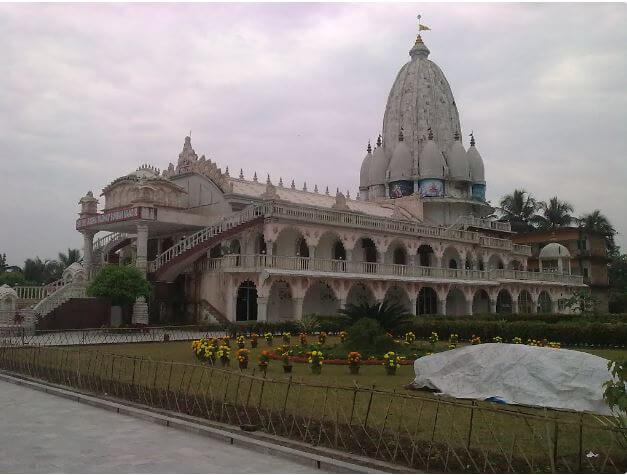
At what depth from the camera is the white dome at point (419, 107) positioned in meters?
58.8

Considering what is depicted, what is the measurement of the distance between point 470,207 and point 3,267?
5581 cm

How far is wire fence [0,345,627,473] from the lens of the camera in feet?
23.9

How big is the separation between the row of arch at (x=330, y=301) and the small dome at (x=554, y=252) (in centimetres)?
595

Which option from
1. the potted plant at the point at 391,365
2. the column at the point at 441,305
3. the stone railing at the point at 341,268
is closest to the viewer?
the potted plant at the point at 391,365

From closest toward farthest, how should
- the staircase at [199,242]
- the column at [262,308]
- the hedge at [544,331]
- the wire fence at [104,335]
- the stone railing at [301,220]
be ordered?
the hedge at [544,331], the wire fence at [104,335], the column at [262,308], the staircase at [199,242], the stone railing at [301,220]

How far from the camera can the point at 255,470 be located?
7551 millimetres

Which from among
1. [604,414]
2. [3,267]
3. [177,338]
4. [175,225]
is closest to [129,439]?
[604,414]

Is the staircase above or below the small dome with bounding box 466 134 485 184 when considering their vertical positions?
below

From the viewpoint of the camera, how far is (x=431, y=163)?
55.2m

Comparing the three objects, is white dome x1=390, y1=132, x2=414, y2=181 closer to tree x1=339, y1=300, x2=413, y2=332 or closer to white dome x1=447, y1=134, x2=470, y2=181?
white dome x1=447, y1=134, x2=470, y2=181

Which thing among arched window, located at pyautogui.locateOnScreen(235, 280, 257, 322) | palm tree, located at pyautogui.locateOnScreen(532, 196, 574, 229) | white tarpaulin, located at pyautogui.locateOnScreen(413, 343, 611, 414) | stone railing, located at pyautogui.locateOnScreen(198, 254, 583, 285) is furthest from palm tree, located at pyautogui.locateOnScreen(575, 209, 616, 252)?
white tarpaulin, located at pyautogui.locateOnScreen(413, 343, 611, 414)

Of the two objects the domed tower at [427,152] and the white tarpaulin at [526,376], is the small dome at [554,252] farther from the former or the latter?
the white tarpaulin at [526,376]

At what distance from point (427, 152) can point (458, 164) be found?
3.34 metres

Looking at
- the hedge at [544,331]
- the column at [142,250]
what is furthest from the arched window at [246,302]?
the hedge at [544,331]
